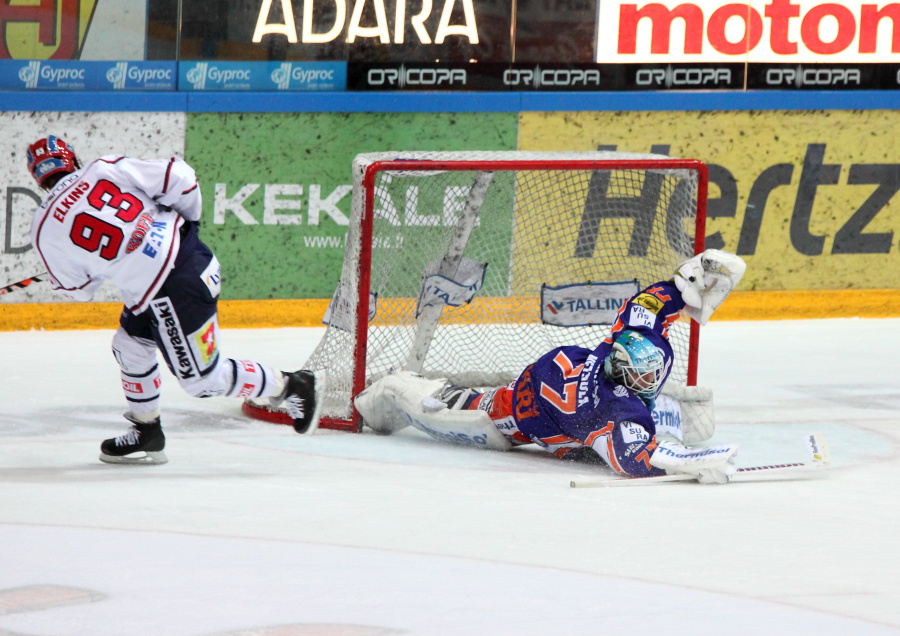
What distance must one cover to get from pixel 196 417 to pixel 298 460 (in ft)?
2.43

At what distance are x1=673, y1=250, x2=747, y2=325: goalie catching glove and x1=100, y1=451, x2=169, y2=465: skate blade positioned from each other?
61.8 inches

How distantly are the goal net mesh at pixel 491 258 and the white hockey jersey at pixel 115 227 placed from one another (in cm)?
87

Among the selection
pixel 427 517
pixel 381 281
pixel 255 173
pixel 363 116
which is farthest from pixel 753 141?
pixel 427 517

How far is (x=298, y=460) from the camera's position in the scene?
4.28 m

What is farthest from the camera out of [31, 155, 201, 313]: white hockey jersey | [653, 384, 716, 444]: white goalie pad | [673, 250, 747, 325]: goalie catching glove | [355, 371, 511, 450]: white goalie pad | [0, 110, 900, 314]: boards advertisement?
[0, 110, 900, 314]: boards advertisement

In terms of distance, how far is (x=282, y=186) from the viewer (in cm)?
659

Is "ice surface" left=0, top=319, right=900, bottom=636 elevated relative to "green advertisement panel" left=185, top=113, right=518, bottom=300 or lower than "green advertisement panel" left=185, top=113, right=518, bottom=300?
lower

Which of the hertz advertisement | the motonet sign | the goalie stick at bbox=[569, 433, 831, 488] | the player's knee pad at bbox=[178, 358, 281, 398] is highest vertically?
the motonet sign

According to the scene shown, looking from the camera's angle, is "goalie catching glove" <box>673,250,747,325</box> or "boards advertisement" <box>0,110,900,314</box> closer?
"goalie catching glove" <box>673,250,747,325</box>

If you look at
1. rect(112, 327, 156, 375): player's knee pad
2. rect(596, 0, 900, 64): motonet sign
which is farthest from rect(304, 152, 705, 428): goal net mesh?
rect(596, 0, 900, 64): motonet sign

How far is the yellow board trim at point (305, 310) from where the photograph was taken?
626 centimetres

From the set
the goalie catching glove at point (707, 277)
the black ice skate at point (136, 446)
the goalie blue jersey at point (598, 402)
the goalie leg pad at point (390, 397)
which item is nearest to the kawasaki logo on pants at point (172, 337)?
the black ice skate at point (136, 446)

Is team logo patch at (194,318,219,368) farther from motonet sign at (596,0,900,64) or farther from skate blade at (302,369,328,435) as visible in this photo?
motonet sign at (596,0,900,64)

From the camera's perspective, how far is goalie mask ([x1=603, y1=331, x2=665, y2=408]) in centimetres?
405
